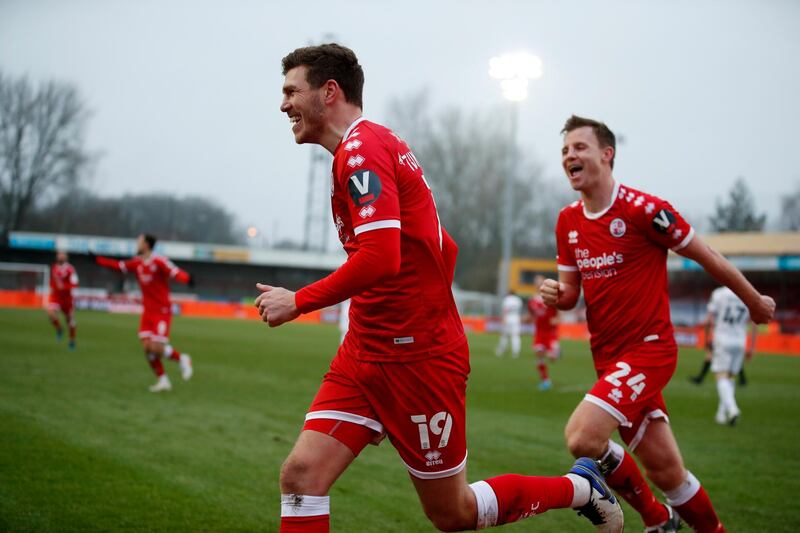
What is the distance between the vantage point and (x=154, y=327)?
12.1 m

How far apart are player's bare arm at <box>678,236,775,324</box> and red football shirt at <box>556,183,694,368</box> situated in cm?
8

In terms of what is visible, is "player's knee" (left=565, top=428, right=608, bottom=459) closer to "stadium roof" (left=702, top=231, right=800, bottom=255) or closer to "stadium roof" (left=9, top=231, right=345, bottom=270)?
"stadium roof" (left=702, top=231, right=800, bottom=255)

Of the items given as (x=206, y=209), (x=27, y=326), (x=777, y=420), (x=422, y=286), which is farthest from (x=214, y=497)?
(x=206, y=209)

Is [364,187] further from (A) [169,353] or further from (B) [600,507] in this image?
(A) [169,353]

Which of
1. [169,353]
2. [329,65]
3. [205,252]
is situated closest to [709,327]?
[169,353]

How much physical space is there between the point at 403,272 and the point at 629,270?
6.44 ft

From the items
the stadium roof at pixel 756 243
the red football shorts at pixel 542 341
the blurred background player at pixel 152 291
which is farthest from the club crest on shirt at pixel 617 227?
the stadium roof at pixel 756 243

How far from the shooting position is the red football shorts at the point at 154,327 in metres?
12.0

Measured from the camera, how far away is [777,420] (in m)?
11.8

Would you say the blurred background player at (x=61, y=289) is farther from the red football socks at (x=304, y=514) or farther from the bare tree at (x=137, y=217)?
the bare tree at (x=137, y=217)

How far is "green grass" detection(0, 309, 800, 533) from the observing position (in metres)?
5.39

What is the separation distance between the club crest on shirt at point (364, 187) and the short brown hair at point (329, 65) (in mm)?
573

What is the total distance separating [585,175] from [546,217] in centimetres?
5955

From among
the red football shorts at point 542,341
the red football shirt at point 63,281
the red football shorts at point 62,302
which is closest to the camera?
the red football shorts at point 542,341
